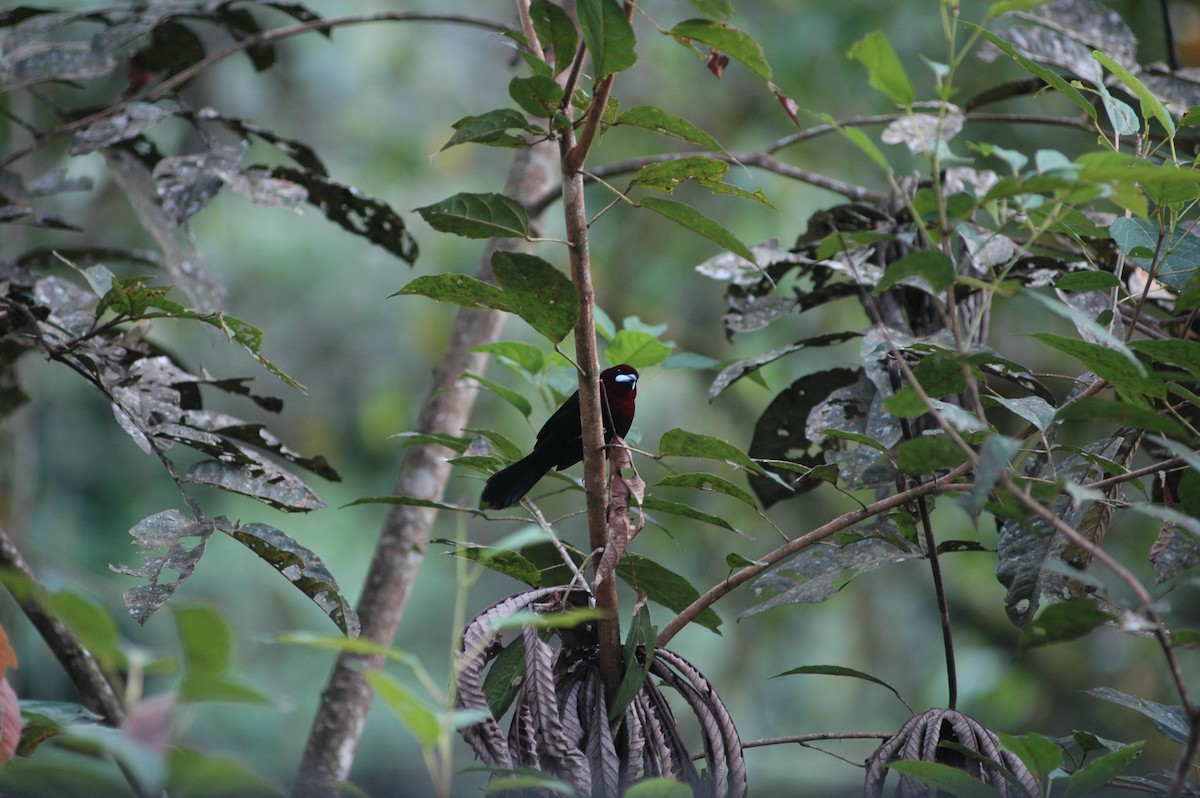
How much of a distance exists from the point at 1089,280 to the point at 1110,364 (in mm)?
178

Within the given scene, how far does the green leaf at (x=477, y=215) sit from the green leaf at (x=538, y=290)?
0.19ft

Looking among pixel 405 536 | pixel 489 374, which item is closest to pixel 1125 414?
pixel 405 536

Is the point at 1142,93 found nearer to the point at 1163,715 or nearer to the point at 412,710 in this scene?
the point at 1163,715

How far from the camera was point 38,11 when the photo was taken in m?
2.04

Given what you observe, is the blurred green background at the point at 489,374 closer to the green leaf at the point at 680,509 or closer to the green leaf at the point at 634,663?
the green leaf at the point at 680,509

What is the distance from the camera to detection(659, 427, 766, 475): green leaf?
1.19 m

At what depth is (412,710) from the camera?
621 mm

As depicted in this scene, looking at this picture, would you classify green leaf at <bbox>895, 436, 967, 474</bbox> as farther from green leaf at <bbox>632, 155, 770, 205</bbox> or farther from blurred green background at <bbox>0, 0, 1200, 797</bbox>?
blurred green background at <bbox>0, 0, 1200, 797</bbox>

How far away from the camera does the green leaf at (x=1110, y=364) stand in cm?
102

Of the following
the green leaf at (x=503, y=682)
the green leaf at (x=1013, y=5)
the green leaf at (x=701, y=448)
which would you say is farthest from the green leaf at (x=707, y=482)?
the green leaf at (x=1013, y=5)

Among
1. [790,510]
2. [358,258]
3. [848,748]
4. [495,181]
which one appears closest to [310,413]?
[358,258]

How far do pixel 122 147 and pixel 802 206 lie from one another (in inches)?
164

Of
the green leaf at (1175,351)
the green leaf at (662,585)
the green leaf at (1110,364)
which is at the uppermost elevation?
the green leaf at (1175,351)

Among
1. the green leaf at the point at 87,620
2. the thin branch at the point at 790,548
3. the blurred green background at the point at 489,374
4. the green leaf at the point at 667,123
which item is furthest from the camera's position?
the blurred green background at the point at 489,374
